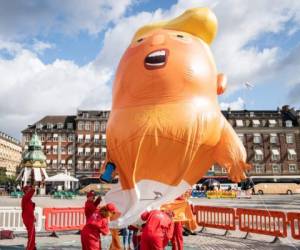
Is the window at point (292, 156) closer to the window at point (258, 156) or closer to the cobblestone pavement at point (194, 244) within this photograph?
the window at point (258, 156)

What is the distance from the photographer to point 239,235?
1311cm

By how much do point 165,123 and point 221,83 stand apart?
8.06 feet

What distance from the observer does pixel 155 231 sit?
17.3ft

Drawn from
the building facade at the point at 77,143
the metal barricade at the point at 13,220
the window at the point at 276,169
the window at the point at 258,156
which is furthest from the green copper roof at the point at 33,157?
the window at the point at 276,169

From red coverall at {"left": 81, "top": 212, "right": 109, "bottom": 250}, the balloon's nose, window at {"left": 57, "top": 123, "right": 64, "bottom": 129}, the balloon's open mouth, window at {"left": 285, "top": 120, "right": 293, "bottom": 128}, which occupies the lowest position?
red coverall at {"left": 81, "top": 212, "right": 109, "bottom": 250}

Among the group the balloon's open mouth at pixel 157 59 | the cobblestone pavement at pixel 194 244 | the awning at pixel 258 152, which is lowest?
the cobblestone pavement at pixel 194 244

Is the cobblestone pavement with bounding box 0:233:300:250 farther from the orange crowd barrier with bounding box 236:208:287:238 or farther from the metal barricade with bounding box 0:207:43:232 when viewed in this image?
the metal barricade with bounding box 0:207:43:232

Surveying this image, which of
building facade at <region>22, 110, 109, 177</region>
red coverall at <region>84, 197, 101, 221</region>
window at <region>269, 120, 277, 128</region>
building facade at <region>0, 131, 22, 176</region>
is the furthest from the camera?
building facade at <region>0, 131, 22, 176</region>

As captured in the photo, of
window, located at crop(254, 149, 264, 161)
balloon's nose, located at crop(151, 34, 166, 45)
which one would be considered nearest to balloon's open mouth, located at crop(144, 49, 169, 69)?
balloon's nose, located at crop(151, 34, 166, 45)

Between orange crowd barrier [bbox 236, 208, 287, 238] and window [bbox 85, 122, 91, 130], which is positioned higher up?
window [bbox 85, 122, 91, 130]

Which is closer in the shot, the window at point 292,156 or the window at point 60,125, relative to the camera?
the window at point 292,156

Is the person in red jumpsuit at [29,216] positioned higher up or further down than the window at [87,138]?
further down

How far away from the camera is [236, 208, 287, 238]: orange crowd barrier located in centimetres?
1147

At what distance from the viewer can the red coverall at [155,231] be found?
5.25 meters
